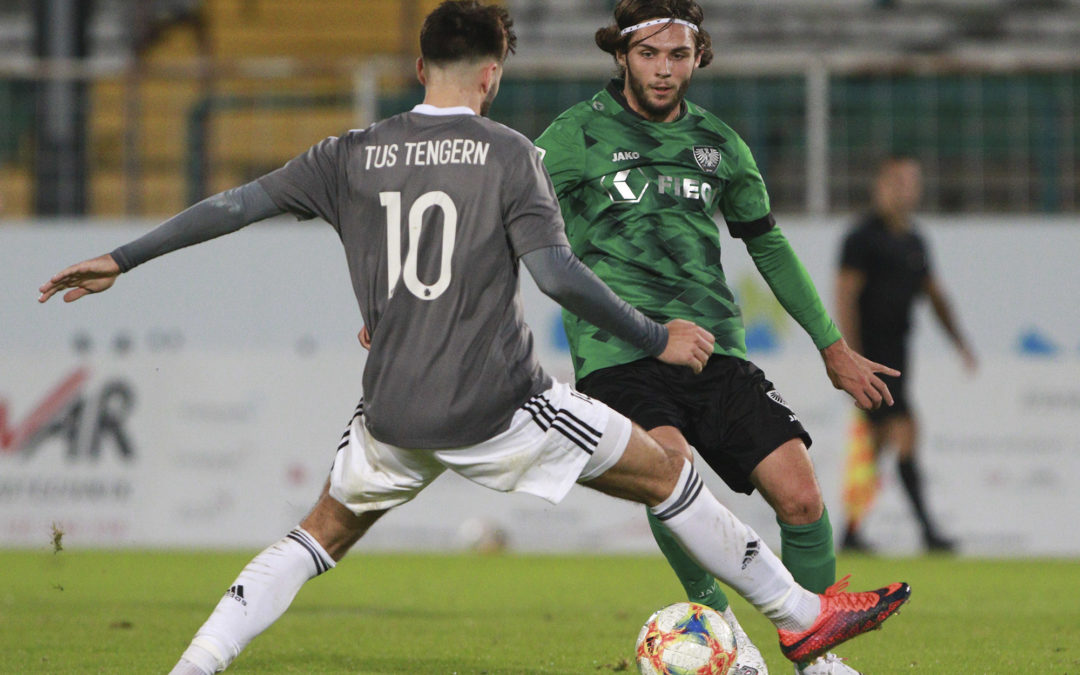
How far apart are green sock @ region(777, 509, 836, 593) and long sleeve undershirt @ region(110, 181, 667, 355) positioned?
3.87ft

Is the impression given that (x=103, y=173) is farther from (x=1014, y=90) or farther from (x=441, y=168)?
(x=441, y=168)

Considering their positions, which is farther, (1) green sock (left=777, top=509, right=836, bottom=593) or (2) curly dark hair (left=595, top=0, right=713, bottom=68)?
(2) curly dark hair (left=595, top=0, right=713, bottom=68)

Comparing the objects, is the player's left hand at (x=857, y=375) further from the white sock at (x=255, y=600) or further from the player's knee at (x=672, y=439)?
the white sock at (x=255, y=600)

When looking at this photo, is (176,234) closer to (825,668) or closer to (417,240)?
(417,240)

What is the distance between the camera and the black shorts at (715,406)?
5.48 m

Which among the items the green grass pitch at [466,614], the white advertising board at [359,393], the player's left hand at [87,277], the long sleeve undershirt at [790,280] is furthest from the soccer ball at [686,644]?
the white advertising board at [359,393]

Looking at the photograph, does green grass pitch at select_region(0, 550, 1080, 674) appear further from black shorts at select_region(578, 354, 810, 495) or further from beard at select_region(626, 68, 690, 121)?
beard at select_region(626, 68, 690, 121)

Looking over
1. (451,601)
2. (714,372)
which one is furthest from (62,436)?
(714,372)

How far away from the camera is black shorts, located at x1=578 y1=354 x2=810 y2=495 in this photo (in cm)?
548

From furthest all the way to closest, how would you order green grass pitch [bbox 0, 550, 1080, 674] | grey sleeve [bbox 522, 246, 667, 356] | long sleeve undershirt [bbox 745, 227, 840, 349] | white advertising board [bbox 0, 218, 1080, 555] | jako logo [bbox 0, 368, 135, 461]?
jako logo [bbox 0, 368, 135, 461] → white advertising board [bbox 0, 218, 1080, 555] → green grass pitch [bbox 0, 550, 1080, 674] → long sleeve undershirt [bbox 745, 227, 840, 349] → grey sleeve [bbox 522, 246, 667, 356]

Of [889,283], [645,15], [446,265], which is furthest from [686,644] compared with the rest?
[889,283]

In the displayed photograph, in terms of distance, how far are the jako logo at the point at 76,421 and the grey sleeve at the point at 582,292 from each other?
8452 mm

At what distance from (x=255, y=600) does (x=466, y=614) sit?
3.51 metres

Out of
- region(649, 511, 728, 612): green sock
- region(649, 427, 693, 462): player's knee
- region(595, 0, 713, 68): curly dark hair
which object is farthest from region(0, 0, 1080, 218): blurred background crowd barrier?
region(649, 427, 693, 462): player's knee
